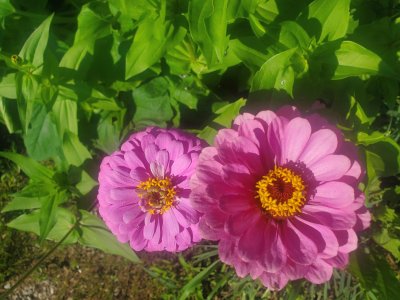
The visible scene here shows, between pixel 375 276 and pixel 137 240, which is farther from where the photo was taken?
pixel 375 276

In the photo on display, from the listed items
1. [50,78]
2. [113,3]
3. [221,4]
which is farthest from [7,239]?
[221,4]

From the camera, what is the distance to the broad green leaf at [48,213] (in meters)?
1.53

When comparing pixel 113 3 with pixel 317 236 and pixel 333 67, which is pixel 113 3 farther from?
pixel 317 236

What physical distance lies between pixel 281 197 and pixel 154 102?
0.84 meters

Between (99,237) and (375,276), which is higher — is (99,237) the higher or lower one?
the lower one

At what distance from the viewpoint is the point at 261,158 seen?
1114 mm

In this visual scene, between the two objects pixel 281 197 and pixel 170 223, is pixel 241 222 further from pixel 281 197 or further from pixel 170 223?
pixel 170 223

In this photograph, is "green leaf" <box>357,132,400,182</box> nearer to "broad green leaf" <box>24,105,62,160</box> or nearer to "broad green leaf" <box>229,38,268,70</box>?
"broad green leaf" <box>229,38,268,70</box>

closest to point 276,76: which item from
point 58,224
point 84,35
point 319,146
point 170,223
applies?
point 319,146

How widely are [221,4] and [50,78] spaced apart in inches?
24.4

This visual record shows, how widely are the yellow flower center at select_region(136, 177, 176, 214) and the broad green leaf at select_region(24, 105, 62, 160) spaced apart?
2.65ft

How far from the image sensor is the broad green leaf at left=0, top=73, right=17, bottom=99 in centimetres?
152

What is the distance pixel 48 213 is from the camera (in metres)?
1.56

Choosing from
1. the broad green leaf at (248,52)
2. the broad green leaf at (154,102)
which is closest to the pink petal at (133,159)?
the broad green leaf at (248,52)
